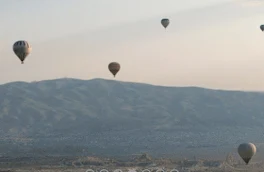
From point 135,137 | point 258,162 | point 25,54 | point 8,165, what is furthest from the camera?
point 135,137

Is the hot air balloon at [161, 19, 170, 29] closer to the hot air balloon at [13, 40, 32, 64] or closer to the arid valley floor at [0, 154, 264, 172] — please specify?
the hot air balloon at [13, 40, 32, 64]

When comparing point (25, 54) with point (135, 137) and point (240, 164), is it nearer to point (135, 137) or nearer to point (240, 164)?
point (240, 164)

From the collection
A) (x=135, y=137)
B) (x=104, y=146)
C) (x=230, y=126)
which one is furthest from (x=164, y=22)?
(x=230, y=126)

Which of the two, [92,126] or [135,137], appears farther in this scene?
[92,126]

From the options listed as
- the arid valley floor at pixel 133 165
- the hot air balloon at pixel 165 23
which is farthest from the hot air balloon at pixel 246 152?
the arid valley floor at pixel 133 165

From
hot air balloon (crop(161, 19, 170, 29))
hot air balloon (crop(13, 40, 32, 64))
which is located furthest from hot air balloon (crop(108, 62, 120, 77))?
hot air balloon (crop(13, 40, 32, 64))

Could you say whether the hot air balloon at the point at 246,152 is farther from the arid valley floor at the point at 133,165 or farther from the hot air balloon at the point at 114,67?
the arid valley floor at the point at 133,165

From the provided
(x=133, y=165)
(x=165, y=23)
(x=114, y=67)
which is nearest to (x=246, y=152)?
(x=114, y=67)
